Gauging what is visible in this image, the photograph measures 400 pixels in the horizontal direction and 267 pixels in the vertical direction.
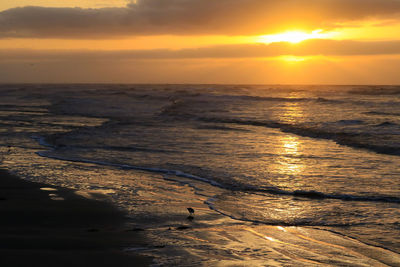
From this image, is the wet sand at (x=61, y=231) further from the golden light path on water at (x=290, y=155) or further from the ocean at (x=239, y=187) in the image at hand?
the golden light path on water at (x=290, y=155)

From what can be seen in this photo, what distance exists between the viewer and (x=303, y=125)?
2444cm

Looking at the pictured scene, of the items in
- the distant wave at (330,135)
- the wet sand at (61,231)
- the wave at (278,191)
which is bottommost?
the wave at (278,191)

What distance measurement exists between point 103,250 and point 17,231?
60.3 inches

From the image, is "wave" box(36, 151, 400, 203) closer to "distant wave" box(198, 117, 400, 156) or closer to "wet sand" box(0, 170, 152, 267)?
"wet sand" box(0, 170, 152, 267)

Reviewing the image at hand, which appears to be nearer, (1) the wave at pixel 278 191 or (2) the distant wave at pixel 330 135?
(1) the wave at pixel 278 191

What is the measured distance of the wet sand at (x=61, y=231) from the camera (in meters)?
5.24

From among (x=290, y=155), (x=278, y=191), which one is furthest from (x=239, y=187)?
(x=290, y=155)

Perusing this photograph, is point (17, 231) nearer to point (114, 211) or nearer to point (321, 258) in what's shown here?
point (114, 211)

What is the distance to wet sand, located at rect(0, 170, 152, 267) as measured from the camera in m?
5.24

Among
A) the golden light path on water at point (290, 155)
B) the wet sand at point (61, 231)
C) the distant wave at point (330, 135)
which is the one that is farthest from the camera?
the distant wave at point (330, 135)

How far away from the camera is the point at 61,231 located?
6.30m

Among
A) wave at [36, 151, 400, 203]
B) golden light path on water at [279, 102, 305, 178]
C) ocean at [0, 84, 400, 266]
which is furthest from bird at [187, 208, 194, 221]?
golden light path on water at [279, 102, 305, 178]

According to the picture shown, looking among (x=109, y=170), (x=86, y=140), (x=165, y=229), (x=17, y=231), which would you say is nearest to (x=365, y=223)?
(x=165, y=229)

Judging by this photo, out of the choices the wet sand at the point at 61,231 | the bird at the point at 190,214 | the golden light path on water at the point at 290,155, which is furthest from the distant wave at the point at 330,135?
the wet sand at the point at 61,231
